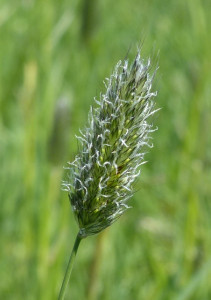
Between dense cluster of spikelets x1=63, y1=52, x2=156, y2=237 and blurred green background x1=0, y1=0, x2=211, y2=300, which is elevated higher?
blurred green background x1=0, y1=0, x2=211, y2=300

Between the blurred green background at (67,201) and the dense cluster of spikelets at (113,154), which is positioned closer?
the dense cluster of spikelets at (113,154)

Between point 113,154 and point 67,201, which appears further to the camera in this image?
point 67,201

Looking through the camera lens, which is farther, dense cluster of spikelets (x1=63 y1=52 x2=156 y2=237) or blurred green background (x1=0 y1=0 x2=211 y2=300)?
blurred green background (x1=0 y1=0 x2=211 y2=300)

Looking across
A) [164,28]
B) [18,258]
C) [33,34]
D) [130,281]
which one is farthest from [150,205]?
[164,28]

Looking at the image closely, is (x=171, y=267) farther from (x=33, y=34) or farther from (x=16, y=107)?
(x=16, y=107)

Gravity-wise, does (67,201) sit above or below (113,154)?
above

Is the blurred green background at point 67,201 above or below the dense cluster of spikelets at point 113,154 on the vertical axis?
above
